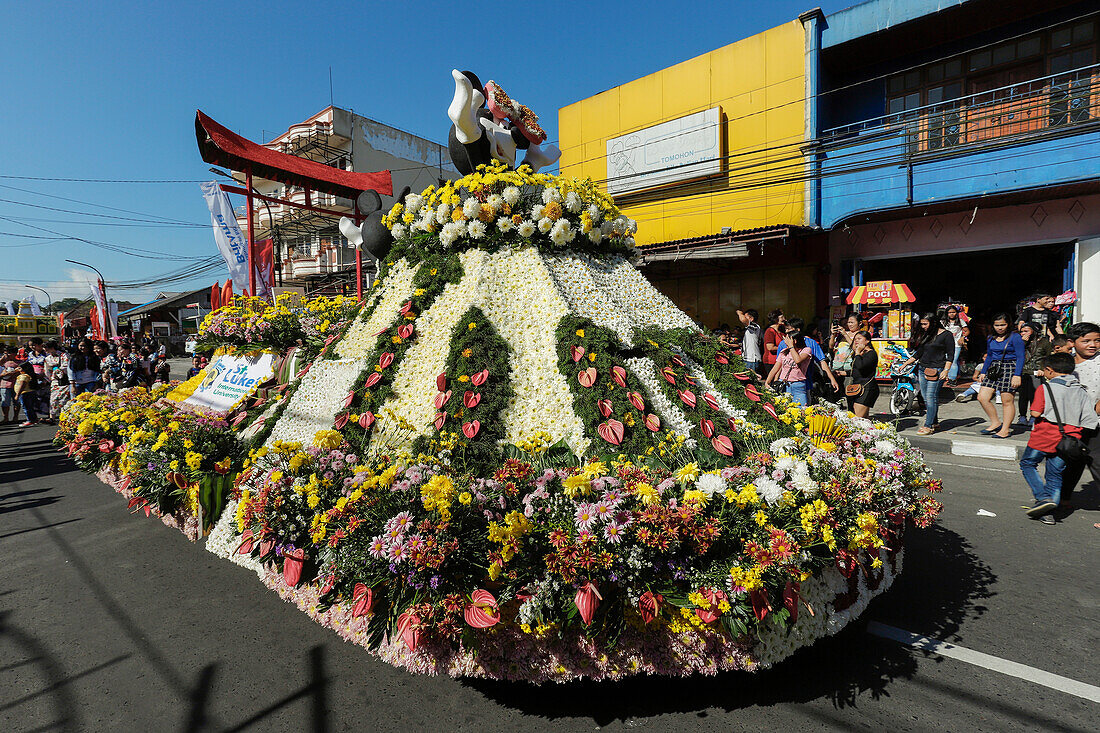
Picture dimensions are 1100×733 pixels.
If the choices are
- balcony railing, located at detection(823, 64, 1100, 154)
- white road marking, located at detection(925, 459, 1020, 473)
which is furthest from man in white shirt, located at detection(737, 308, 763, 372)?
balcony railing, located at detection(823, 64, 1100, 154)

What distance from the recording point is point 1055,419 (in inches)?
184

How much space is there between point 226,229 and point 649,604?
9.59 m

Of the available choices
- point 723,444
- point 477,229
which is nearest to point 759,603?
point 723,444

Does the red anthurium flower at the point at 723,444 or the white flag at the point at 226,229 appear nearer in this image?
the red anthurium flower at the point at 723,444

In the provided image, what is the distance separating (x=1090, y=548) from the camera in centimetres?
414

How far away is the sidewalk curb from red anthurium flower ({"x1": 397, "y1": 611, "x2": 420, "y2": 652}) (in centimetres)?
711

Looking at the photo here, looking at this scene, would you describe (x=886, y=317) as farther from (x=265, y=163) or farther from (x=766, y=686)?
(x=265, y=163)

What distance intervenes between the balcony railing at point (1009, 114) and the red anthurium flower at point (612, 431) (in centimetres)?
979

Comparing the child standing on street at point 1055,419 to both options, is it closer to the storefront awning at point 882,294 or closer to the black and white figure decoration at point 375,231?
the black and white figure decoration at point 375,231

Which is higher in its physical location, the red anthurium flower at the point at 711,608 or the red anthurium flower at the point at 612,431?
the red anthurium flower at the point at 612,431

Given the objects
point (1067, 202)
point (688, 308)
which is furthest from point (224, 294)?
point (1067, 202)

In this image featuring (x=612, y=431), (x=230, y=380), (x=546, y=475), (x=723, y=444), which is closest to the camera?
(x=546, y=475)

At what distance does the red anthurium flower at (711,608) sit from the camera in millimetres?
2207

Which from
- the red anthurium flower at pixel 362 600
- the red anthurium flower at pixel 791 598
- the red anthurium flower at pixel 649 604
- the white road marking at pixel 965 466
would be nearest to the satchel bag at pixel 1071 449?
the white road marking at pixel 965 466
